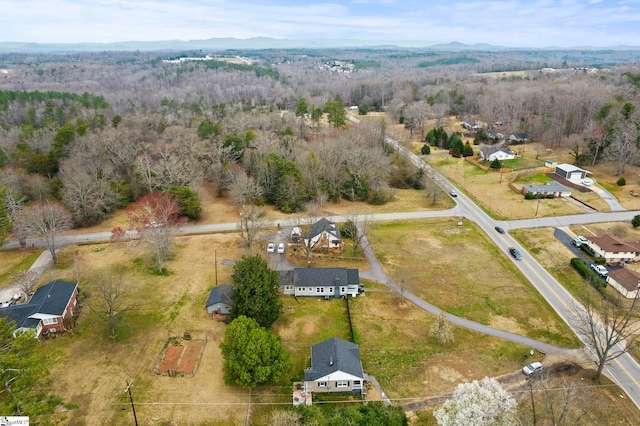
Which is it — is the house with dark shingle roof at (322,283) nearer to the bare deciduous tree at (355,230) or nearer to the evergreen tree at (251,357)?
the bare deciduous tree at (355,230)

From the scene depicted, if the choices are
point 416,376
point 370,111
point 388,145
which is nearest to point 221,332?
point 416,376

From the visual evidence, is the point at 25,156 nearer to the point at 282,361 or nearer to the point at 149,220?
the point at 149,220

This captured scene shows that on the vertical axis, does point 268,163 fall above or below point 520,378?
above

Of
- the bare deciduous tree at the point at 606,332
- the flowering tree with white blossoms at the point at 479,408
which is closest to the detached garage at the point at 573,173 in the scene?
the bare deciduous tree at the point at 606,332

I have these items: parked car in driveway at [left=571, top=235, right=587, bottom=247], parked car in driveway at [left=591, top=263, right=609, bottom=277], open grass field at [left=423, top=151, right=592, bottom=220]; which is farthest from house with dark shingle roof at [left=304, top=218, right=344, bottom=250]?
parked car in driveway at [left=571, top=235, right=587, bottom=247]

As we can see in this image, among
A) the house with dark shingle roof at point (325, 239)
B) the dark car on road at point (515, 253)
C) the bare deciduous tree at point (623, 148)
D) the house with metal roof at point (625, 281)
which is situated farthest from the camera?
the bare deciduous tree at point (623, 148)

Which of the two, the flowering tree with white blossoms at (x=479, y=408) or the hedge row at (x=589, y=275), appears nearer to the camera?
the flowering tree with white blossoms at (x=479, y=408)

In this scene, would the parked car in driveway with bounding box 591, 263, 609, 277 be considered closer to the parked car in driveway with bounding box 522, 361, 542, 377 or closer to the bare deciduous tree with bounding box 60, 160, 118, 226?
the parked car in driveway with bounding box 522, 361, 542, 377
